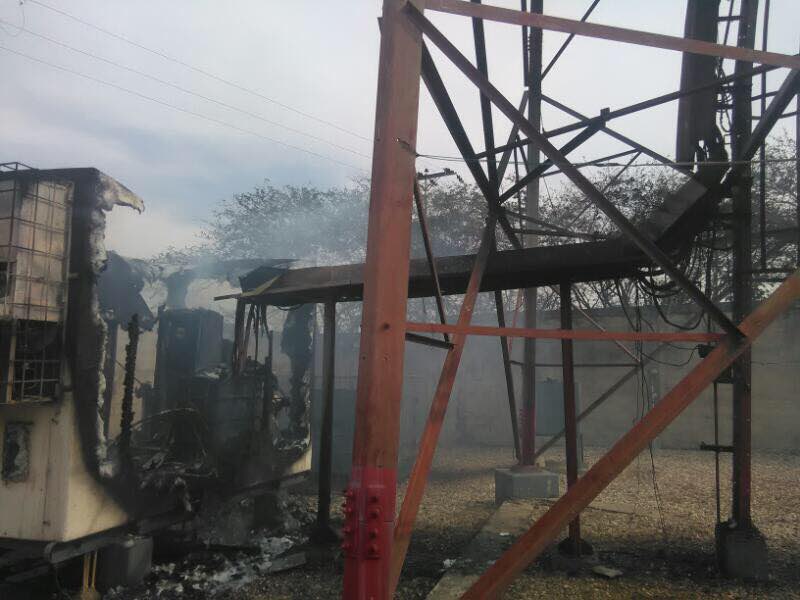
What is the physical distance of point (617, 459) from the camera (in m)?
3.48

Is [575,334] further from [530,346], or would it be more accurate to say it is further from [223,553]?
[530,346]

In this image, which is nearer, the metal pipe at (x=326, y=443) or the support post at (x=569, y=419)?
the support post at (x=569, y=419)

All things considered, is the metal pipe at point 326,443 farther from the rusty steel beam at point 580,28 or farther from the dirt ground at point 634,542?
the rusty steel beam at point 580,28

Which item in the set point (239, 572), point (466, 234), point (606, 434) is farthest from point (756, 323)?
point (466, 234)

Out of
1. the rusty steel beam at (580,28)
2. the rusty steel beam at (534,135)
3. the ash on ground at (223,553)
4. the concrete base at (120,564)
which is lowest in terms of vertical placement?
the ash on ground at (223,553)

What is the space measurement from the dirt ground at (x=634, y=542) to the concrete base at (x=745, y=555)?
0.13 metres

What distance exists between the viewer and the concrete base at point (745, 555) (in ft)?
17.8

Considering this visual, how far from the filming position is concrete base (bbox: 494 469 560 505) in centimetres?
927

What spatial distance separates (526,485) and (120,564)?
598 cm

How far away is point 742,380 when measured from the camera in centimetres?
575

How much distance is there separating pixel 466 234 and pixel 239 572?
56.7 feet

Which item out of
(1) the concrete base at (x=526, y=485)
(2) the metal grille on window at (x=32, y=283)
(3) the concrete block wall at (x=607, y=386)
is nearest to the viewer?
(2) the metal grille on window at (x=32, y=283)

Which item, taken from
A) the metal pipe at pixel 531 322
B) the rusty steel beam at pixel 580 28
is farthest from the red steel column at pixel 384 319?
the metal pipe at pixel 531 322

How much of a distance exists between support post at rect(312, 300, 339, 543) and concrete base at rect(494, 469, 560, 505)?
3259 mm
